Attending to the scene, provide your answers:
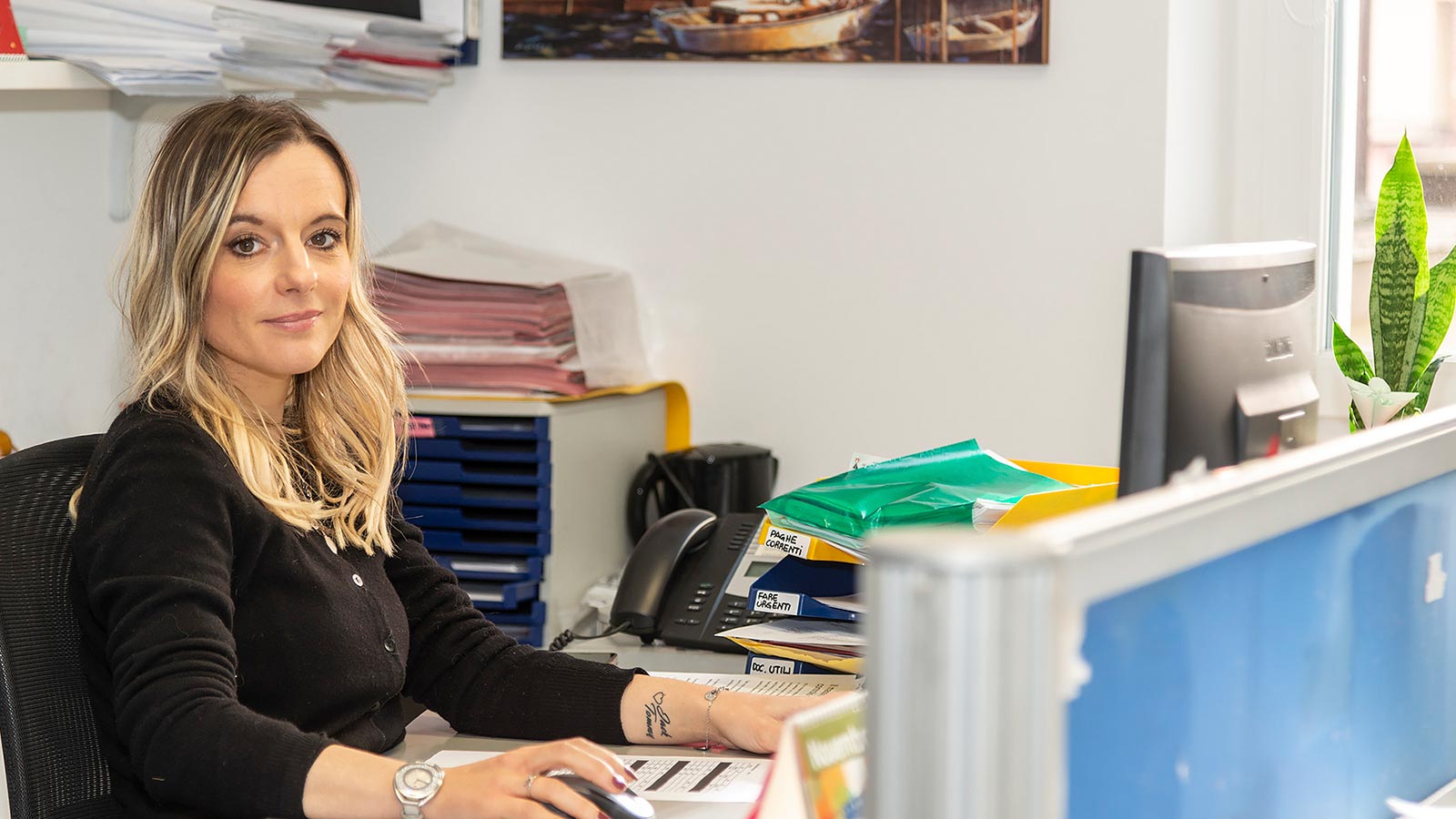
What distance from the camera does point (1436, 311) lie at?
159cm

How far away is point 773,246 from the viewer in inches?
84.2

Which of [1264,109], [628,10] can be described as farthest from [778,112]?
[1264,109]

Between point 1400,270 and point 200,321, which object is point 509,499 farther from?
point 1400,270

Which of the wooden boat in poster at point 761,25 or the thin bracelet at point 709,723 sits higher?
the wooden boat in poster at point 761,25

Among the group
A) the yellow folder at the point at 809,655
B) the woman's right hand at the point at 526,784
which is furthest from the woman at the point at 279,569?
the yellow folder at the point at 809,655

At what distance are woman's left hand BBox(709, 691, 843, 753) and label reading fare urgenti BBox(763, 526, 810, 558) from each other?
223 millimetres

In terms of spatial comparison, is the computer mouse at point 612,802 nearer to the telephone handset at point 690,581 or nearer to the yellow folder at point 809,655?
the yellow folder at point 809,655

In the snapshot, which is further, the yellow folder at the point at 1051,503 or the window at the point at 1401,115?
the window at the point at 1401,115

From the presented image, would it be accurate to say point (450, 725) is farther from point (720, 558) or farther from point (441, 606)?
point (720, 558)

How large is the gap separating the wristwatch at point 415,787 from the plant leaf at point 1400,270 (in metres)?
1.16

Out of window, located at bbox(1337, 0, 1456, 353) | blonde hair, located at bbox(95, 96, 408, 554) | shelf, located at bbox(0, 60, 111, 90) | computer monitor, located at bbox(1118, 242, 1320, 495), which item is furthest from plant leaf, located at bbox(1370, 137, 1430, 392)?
shelf, located at bbox(0, 60, 111, 90)

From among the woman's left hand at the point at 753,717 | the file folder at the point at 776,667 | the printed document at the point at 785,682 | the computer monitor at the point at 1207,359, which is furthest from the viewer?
the file folder at the point at 776,667

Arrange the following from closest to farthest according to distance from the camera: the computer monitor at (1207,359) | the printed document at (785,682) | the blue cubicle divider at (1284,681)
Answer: the blue cubicle divider at (1284,681) → the computer monitor at (1207,359) → the printed document at (785,682)

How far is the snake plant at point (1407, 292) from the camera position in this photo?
1591mm
